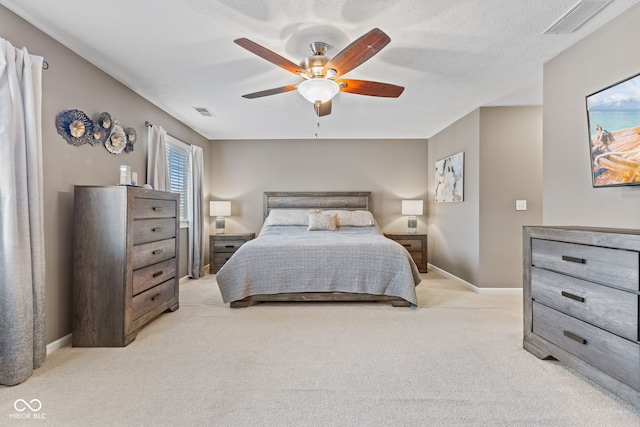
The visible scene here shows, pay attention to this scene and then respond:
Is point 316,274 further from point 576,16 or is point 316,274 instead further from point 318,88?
point 576,16

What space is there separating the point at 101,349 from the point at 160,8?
254 centimetres

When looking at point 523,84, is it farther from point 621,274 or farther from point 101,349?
point 101,349

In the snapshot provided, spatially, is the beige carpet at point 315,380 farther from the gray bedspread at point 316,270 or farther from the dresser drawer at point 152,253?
the dresser drawer at point 152,253

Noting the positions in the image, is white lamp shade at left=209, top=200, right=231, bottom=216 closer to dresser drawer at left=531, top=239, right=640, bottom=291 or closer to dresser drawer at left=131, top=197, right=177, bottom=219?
dresser drawer at left=131, top=197, right=177, bottom=219

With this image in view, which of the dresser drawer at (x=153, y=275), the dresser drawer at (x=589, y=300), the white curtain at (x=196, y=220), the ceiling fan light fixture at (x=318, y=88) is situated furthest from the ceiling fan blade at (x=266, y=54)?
the white curtain at (x=196, y=220)

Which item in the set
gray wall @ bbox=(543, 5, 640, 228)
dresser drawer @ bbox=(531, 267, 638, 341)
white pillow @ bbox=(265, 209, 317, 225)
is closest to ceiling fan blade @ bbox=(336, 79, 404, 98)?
gray wall @ bbox=(543, 5, 640, 228)

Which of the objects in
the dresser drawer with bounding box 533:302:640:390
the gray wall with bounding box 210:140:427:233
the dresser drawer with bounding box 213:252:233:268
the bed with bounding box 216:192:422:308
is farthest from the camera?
the gray wall with bounding box 210:140:427:233

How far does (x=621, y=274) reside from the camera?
1658 millimetres

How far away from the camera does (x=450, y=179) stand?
4.82 metres

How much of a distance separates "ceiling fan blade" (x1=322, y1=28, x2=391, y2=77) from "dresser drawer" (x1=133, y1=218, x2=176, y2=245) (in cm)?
203

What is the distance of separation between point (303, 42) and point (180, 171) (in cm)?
316

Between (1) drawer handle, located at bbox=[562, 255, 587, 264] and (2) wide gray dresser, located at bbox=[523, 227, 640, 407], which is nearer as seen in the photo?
(2) wide gray dresser, located at bbox=[523, 227, 640, 407]

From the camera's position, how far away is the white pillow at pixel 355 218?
530cm

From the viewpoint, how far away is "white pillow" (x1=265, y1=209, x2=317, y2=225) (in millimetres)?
5316
